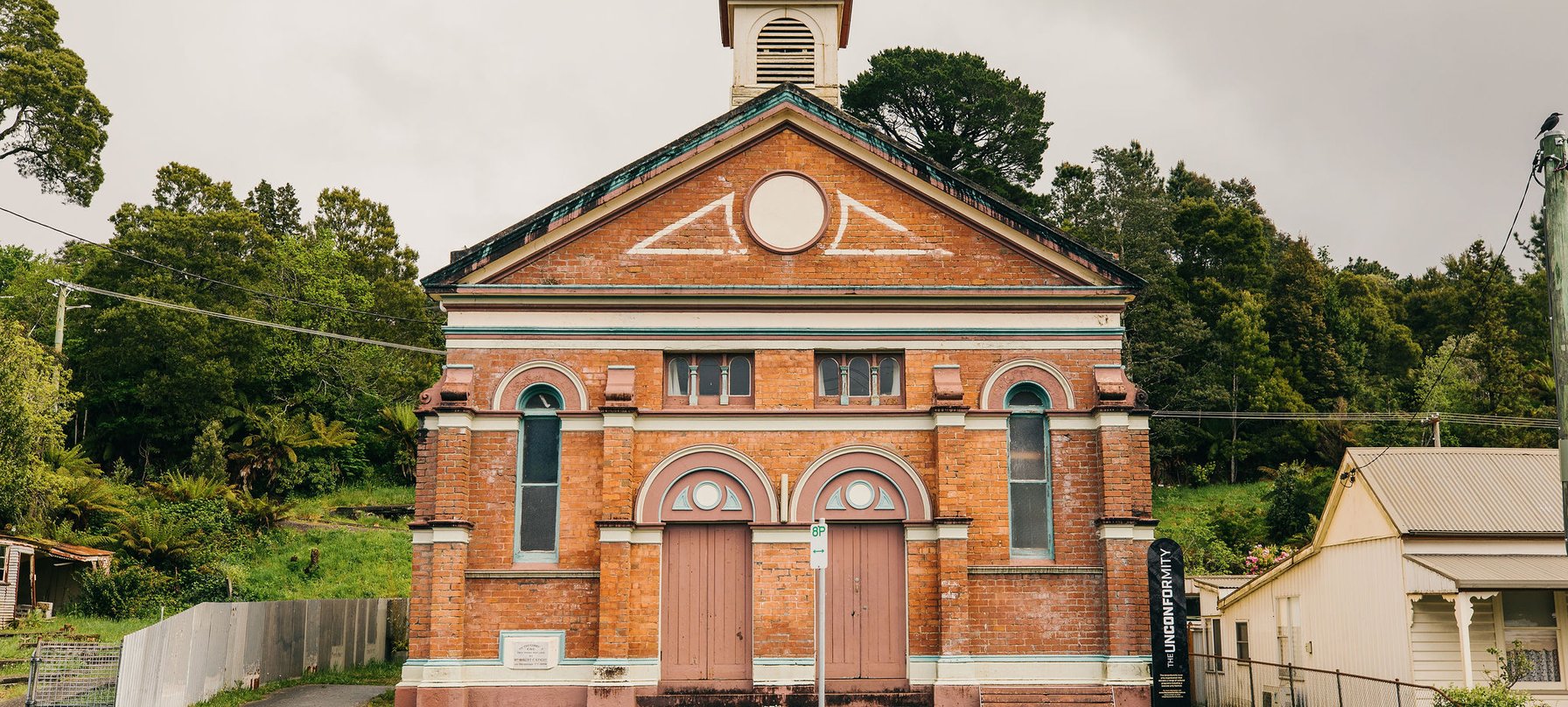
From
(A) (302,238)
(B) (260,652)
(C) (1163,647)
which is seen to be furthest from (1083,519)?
(A) (302,238)

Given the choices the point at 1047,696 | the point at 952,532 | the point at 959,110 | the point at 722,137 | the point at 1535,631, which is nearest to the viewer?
the point at 1047,696

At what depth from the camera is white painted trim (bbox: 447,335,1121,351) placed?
68.3 ft

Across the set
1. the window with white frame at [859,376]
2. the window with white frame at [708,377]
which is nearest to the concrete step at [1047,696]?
the window with white frame at [859,376]

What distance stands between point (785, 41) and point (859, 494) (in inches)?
397

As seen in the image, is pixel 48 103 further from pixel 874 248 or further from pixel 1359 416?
pixel 1359 416

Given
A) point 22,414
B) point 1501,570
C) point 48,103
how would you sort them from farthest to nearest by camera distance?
point 48,103, point 22,414, point 1501,570

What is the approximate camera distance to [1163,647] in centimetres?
1961

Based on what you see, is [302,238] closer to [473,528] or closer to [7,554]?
[7,554]

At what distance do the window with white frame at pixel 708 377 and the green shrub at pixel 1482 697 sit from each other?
36.2ft

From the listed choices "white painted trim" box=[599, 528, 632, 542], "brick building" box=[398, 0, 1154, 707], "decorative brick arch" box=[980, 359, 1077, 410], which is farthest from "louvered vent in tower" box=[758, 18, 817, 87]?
"white painted trim" box=[599, 528, 632, 542]

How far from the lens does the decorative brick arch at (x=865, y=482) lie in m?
20.3

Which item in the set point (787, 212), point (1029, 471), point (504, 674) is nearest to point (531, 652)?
point (504, 674)

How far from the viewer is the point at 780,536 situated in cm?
2025

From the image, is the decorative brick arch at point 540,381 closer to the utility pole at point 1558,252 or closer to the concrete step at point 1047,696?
the concrete step at point 1047,696
